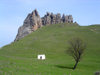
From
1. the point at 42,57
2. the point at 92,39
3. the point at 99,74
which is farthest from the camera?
the point at 92,39

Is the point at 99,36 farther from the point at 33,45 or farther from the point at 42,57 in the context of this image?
the point at 42,57

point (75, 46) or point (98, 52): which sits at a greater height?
point (75, 46)

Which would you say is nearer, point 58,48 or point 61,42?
point 58,48

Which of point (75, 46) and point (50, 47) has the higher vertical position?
point (75, 46)

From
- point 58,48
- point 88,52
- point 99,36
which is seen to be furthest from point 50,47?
point 99,36

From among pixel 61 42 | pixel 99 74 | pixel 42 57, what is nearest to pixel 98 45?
pixel 61 42

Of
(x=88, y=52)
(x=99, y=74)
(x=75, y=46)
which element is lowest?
(x=88, y=52)

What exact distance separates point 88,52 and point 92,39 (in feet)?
121

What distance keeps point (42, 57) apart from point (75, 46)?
103ft

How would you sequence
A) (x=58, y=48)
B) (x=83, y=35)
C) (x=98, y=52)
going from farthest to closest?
(x=83, y=35)
(x=58, y=48)
(x=98, y=52)

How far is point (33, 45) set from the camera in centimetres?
12762

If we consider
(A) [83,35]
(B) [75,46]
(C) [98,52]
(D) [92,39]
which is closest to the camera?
(B) [75,46]

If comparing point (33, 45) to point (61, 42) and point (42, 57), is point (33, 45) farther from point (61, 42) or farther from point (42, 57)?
point (42, 57)

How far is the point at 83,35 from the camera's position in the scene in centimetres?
15200
